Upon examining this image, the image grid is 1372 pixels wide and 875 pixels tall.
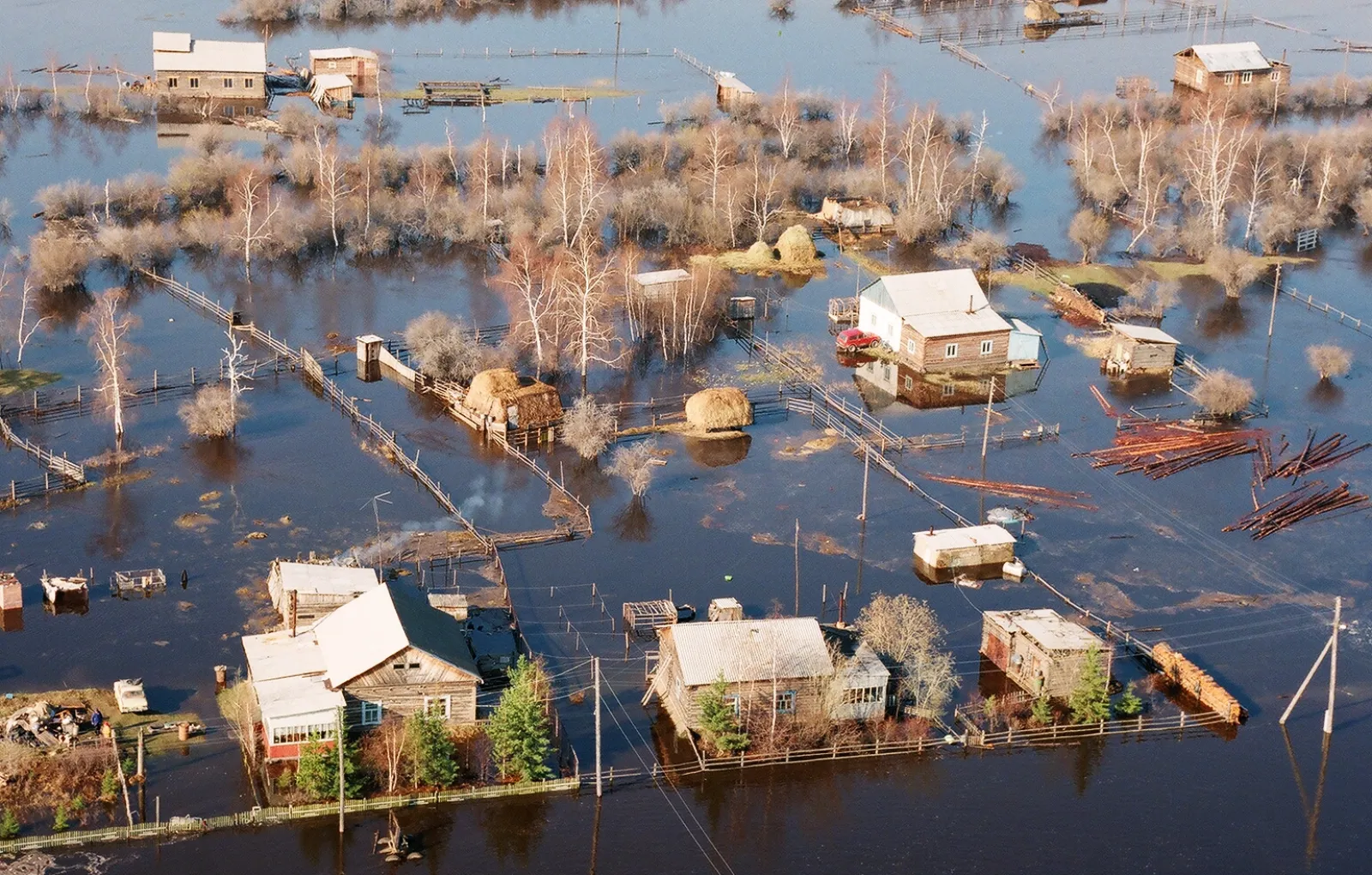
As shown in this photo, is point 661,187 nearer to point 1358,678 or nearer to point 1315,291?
point 1315,291

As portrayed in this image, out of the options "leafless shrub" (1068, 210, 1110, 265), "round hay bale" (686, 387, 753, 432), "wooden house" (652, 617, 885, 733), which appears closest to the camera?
"wooden house" (652, 617, 885, 733)

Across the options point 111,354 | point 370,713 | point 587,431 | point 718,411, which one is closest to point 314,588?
point 370,713

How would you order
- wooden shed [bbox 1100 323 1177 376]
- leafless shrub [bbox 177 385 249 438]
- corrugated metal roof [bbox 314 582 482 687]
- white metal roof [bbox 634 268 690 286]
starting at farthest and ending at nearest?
white metal roof [bbox 634 268 690 286] < wooden shed [bbox 1100 323 1177 376] < leafless shrub [bbox 177 385 249 438] < corrugated metal roof [bbox 314 582 482 687]

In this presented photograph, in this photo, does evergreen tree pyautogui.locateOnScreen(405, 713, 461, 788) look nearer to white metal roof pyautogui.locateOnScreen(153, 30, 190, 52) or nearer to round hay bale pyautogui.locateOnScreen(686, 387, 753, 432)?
round hay bale pyautogui.locateOnScreen(686, 387, 753, 432)

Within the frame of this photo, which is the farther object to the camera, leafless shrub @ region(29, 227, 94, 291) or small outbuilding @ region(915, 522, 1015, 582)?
leafless shrub @ region(29, 227, 94, 291)

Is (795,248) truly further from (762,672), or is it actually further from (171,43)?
(171,43)

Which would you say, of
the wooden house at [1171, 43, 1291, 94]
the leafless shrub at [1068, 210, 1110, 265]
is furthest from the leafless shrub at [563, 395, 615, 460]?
the wooden house at [1171, 43, 1291, 94]
